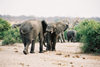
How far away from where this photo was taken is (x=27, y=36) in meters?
13.5

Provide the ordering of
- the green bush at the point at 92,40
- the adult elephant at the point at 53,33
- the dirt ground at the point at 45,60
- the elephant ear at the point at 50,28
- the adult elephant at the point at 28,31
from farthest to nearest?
the adult elephant at the point at 53,33 → the elephant ear at the point at 50,28 → the green bush at the point at 92,40 → the adult elephant at the point at 28,31 → the dirt ground at the point at 45,60

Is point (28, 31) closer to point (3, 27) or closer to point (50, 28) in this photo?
point (50, 28)

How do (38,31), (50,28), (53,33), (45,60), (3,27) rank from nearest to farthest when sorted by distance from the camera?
1. (45,60)
2. (38,31)
3. (50,28)
4. (53,33)
5. (3,27)

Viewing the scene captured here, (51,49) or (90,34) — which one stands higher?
(90,34)

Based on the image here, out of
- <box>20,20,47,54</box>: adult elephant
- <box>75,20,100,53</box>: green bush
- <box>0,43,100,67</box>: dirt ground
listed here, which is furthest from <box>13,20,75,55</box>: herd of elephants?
<box>75,20,100,53</box>: green bush

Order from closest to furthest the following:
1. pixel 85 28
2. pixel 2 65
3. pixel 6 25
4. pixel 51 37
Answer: pixel 2 65
pixel 85 28
pixel 51 37
pixel 6 25

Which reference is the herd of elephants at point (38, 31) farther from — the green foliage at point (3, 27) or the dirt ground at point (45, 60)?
the green foliage at point (3, 27)

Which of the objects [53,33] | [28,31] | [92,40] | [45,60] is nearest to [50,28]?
[53,33]

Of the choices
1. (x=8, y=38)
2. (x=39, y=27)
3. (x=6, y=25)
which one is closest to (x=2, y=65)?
(x=39, y=27)

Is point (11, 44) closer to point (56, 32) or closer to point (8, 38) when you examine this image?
point (8, 38)

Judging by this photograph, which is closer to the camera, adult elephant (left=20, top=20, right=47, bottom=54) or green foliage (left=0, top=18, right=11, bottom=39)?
adult elephant (left=20, top=20, right=47, bottom=54)

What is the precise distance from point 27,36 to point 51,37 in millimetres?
3988

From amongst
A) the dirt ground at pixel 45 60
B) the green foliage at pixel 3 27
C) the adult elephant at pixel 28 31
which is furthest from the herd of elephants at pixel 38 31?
the green foliage at pixel 3 27

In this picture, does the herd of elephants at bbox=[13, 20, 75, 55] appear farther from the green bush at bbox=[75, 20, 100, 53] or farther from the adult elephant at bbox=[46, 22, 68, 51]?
the green bush at bbox=[75, 20, 100, 53]
